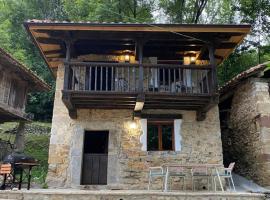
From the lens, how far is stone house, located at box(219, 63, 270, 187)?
9.24 meters

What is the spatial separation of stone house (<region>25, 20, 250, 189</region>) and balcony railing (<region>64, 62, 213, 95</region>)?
3 centimetres

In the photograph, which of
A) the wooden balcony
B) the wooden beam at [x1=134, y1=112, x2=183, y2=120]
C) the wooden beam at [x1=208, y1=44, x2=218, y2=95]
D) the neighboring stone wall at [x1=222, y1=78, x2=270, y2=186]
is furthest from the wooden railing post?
the neighboring stone wall at [x1=222, y1=78, x2=270, y2=186]

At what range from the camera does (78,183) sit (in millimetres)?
8766

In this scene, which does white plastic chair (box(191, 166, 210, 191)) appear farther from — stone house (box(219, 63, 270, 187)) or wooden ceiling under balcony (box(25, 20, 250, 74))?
wooden ceiling under balcony (box(25, 20, 250, 74))

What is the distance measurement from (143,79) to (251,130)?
4.14 meters

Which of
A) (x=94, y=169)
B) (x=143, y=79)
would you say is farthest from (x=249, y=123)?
(x=94, y=169)

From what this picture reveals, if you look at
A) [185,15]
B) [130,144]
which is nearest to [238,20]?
[185,15]

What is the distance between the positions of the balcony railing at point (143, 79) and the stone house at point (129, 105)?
0.03 m

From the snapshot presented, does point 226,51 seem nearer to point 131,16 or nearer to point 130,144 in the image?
point 130,144

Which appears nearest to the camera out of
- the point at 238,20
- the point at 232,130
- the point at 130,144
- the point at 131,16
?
the point at 130,144

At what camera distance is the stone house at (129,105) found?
837 centimetres

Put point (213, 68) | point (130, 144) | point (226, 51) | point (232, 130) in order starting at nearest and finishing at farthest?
point (213, 68) < point (130, 144) < point (226, 51) < point (232, 130)

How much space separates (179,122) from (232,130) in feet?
11.6

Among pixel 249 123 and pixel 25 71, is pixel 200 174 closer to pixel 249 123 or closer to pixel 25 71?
pixel 249 123
